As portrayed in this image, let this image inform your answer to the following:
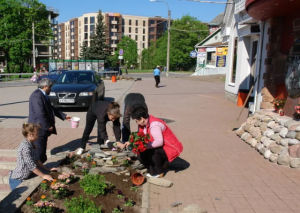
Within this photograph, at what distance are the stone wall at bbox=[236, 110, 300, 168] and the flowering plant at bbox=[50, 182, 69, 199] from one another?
4.04 metres

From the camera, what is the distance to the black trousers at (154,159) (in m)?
4.89

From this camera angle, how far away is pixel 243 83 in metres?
14.1

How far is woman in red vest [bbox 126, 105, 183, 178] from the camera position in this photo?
4.68 m

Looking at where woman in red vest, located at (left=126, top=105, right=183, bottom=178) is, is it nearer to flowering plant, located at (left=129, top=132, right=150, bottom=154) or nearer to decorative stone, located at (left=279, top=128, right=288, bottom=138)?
flowering plant, located at (left=129, top=132, right=150, bottom=154)

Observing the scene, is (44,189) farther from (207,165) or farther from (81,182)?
(207,165)

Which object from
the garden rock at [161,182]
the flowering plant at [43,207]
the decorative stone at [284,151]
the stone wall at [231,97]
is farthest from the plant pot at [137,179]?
the stone wall at [231,97]

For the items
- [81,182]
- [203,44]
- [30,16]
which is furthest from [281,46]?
[30,16]

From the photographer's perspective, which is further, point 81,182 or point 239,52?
point 239,52

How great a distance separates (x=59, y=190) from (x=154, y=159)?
5.18 feet

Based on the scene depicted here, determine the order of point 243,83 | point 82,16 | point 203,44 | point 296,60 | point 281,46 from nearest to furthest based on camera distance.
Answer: point 296,60, point 281,46, point 243,83, point 203,44, point 82,16

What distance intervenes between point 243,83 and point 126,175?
34.5ft

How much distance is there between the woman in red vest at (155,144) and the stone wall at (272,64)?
5.47 m

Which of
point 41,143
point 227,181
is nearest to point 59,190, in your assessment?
point 41,143

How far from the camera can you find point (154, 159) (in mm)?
4938
